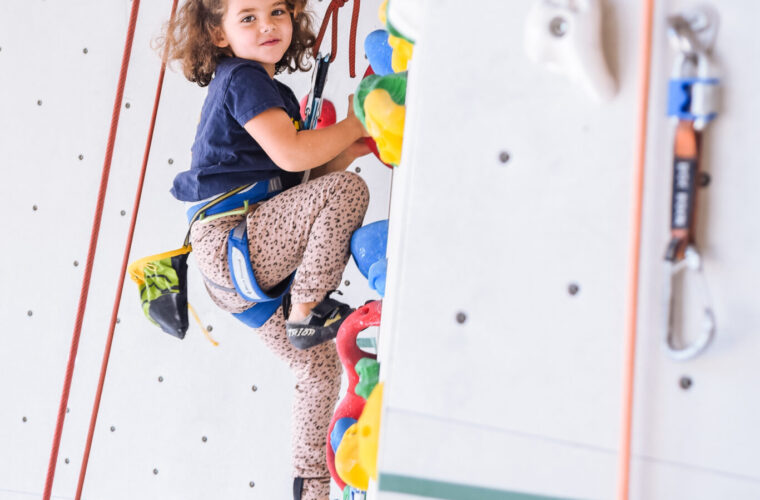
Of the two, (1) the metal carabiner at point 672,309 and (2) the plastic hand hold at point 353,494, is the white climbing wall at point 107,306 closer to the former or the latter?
(2) the plastic hand hold at point 353,494

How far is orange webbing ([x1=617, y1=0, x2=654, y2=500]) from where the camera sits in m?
0.68

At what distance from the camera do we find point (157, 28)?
215 centimetres

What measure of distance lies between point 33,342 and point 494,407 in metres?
1.89

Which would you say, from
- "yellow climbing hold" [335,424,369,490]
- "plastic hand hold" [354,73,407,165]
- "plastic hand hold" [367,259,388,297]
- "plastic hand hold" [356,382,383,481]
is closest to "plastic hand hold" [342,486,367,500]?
"yellow climbing hold" [335,424,369,490]

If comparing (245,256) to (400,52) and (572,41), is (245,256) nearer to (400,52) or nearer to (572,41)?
(400,52)

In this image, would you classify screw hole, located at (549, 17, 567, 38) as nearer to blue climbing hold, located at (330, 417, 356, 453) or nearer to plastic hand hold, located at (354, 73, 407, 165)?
plastic hand hold, located at (354, 73, 407, 165)

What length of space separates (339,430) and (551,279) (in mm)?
550

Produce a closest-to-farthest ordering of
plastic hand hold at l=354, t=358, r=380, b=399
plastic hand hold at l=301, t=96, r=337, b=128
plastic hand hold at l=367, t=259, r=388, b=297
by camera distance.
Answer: plastic hand hold at l=354, t=358, r=380, b=399
plastic hand hold at l=367, t=259, r=388, b=297
plastic hand hold at l=301, t=96, r=337, b=128

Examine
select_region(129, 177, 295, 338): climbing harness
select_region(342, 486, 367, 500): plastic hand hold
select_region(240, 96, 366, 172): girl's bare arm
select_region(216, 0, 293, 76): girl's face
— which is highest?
select_region(216, 0, 293, 76): girl's face

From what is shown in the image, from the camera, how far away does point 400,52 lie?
1.11m

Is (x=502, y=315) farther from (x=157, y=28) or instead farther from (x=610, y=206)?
(x=157, y=28)

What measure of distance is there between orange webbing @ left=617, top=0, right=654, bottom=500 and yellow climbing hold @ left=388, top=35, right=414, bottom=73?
1.35 feet

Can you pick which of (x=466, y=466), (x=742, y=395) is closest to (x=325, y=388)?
(x=466, y=466)

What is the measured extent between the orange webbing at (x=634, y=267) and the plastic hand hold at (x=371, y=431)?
25cm
